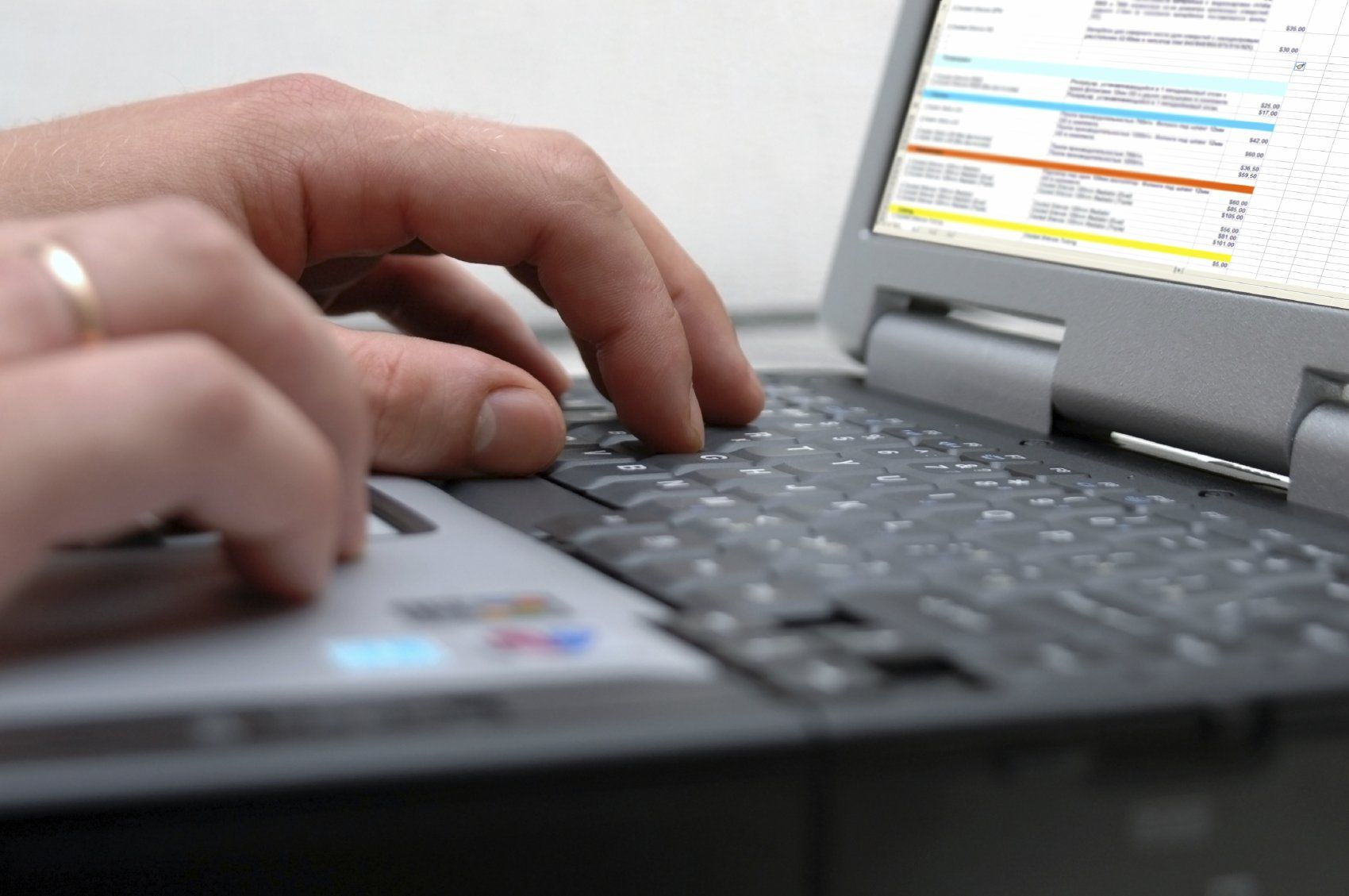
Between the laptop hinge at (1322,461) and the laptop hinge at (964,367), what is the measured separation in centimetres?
18

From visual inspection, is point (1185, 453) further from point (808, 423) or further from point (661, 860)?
point (661, 860)

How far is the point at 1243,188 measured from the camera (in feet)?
2.29

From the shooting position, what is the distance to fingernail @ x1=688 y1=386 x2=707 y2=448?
71cm

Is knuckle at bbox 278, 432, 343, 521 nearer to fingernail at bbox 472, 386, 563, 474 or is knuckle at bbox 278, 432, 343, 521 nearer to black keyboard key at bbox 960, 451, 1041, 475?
fingernail at bbox 472, 386, 563, 474

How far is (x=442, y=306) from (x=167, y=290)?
1.89 ft

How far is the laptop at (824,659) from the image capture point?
268 mm

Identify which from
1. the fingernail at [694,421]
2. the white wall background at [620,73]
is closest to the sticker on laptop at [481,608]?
the fingernail at [694,421]

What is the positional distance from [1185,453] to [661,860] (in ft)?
1.83

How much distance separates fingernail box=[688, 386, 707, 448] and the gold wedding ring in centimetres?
40

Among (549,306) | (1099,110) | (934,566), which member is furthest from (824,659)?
(1099,110)

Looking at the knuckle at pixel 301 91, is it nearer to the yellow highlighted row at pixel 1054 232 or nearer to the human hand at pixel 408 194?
the human hand at pixel 408 194

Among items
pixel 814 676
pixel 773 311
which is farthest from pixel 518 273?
pixel 773 311

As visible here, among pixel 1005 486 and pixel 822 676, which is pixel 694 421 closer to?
pixel 1005 486

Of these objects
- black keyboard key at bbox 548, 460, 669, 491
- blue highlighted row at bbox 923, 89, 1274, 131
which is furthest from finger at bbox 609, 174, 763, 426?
blue highlighted row at bbox 923, 89, 1274, 131
